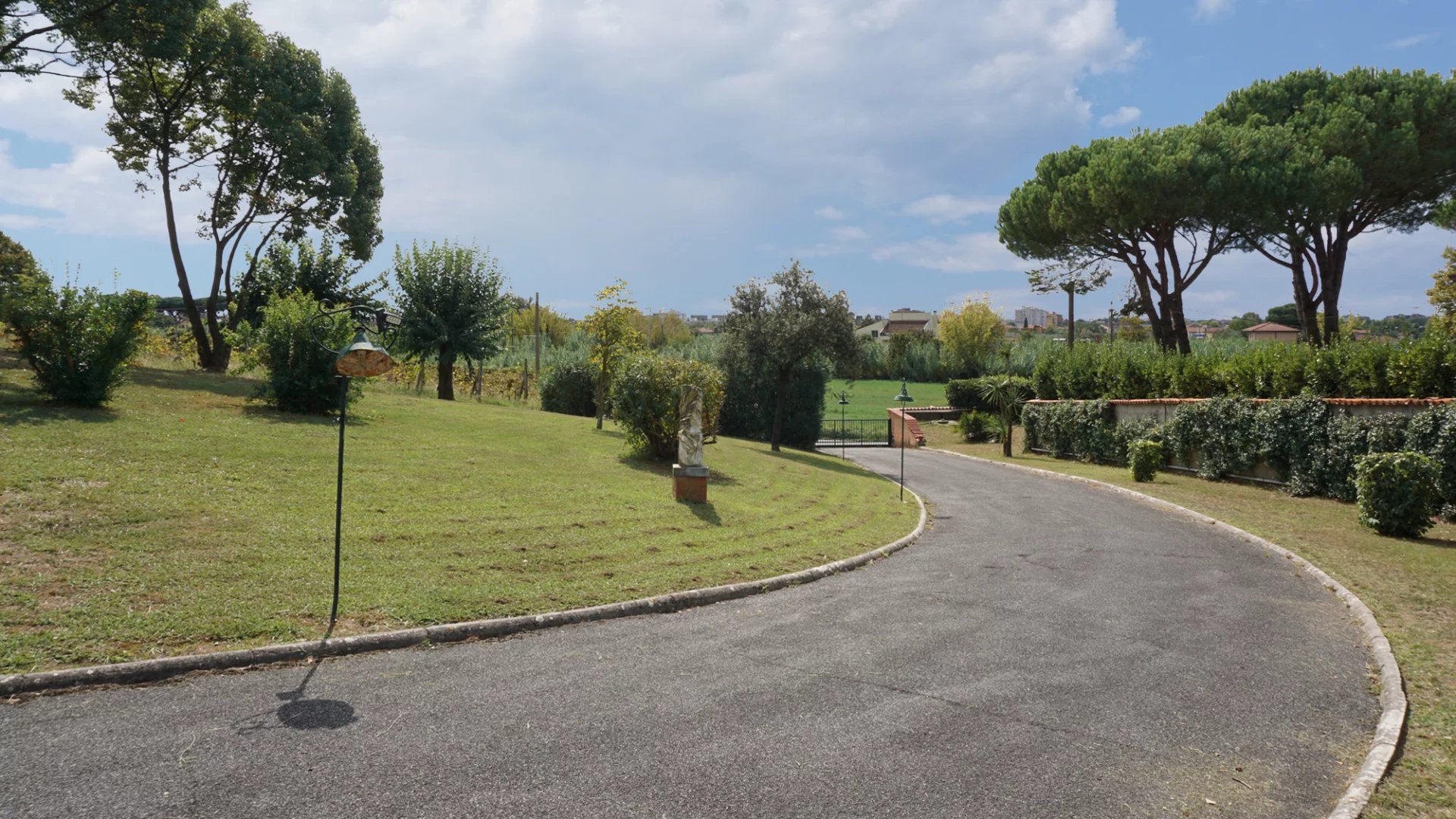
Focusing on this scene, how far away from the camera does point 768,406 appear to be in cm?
3419

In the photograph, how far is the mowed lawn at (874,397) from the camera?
51.6 meters

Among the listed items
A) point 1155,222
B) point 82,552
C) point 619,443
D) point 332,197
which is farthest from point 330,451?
point 1155,222

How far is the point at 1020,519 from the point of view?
1627 cm

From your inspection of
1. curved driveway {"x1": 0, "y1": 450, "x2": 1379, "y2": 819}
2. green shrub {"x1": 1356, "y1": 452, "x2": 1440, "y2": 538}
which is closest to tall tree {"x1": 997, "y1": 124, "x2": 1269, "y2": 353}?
green shrub {"x1": 1356, "y1": 452, "x2": 1440, "y2": 538}

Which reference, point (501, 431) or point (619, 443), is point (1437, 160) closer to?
point (619, 443)

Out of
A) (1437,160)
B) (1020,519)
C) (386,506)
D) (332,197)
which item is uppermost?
(1437,160)

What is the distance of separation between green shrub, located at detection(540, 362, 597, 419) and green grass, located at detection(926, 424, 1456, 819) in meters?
19.3

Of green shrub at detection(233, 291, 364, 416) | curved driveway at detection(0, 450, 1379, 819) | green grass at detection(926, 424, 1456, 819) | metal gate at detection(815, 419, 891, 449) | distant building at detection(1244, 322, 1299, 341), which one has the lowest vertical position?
metal gate at detection(815, 419, 891, 449)

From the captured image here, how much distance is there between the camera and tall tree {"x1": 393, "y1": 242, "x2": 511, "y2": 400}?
28.7 meters

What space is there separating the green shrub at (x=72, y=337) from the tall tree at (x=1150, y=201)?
3157cm

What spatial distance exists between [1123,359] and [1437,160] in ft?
43.0

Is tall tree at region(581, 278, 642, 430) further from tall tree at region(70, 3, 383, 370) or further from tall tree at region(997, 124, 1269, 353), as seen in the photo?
tall tree at region(997, 124, 1269, 353)

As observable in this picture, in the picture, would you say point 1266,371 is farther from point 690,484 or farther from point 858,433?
point 858,433

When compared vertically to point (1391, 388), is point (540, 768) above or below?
below
